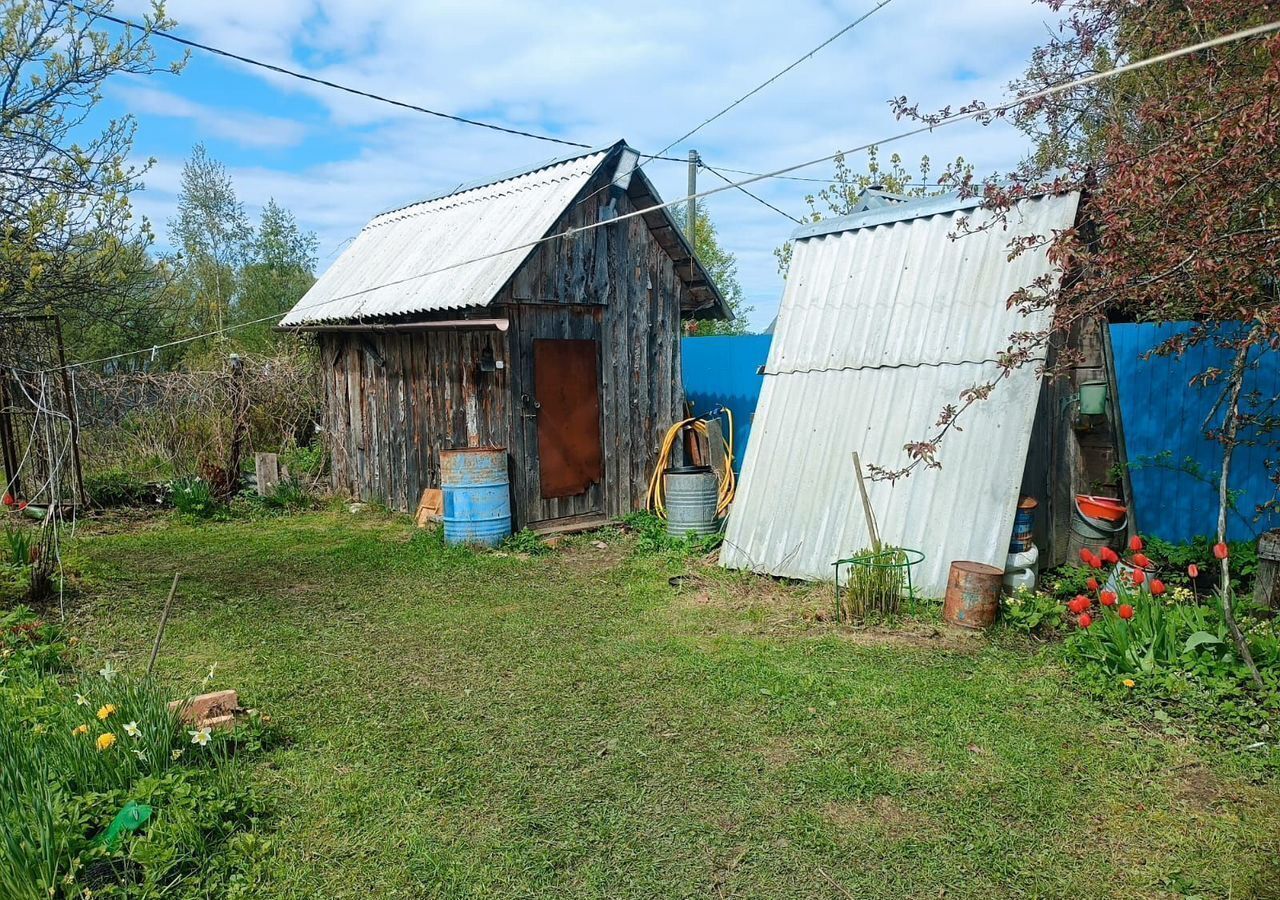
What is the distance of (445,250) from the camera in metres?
9.23

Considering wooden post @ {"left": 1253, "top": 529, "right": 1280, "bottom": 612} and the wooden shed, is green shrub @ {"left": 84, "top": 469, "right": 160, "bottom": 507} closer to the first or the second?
the wooden shed

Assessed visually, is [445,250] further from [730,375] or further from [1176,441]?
[1176,441]

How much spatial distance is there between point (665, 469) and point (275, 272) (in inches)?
628

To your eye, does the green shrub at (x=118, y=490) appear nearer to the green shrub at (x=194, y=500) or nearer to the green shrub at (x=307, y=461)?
the green shrub at (x=194, y=500)

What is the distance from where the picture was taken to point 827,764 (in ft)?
11.5

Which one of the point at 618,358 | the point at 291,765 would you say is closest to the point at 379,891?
the point at 291,765

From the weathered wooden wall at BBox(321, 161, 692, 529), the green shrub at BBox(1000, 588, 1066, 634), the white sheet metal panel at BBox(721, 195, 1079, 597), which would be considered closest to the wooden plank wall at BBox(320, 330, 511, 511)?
the weathered wooden wall at BBox(321, 161, 692, 529)

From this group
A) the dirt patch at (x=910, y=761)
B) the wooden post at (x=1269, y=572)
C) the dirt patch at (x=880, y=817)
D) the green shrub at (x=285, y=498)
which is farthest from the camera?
the green shrub at (x=285, y=498)

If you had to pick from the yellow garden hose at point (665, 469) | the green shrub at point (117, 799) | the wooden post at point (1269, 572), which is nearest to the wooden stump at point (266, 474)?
the yellow garden hose at point (665, 469)

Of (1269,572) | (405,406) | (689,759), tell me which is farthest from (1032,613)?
(405,406)

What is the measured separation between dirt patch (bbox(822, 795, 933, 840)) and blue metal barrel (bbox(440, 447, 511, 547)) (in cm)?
510

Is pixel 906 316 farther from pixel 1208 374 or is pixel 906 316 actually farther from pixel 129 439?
pixel 129 439

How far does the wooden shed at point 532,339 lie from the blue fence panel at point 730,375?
2.83 feet

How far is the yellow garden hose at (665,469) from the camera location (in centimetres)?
868
